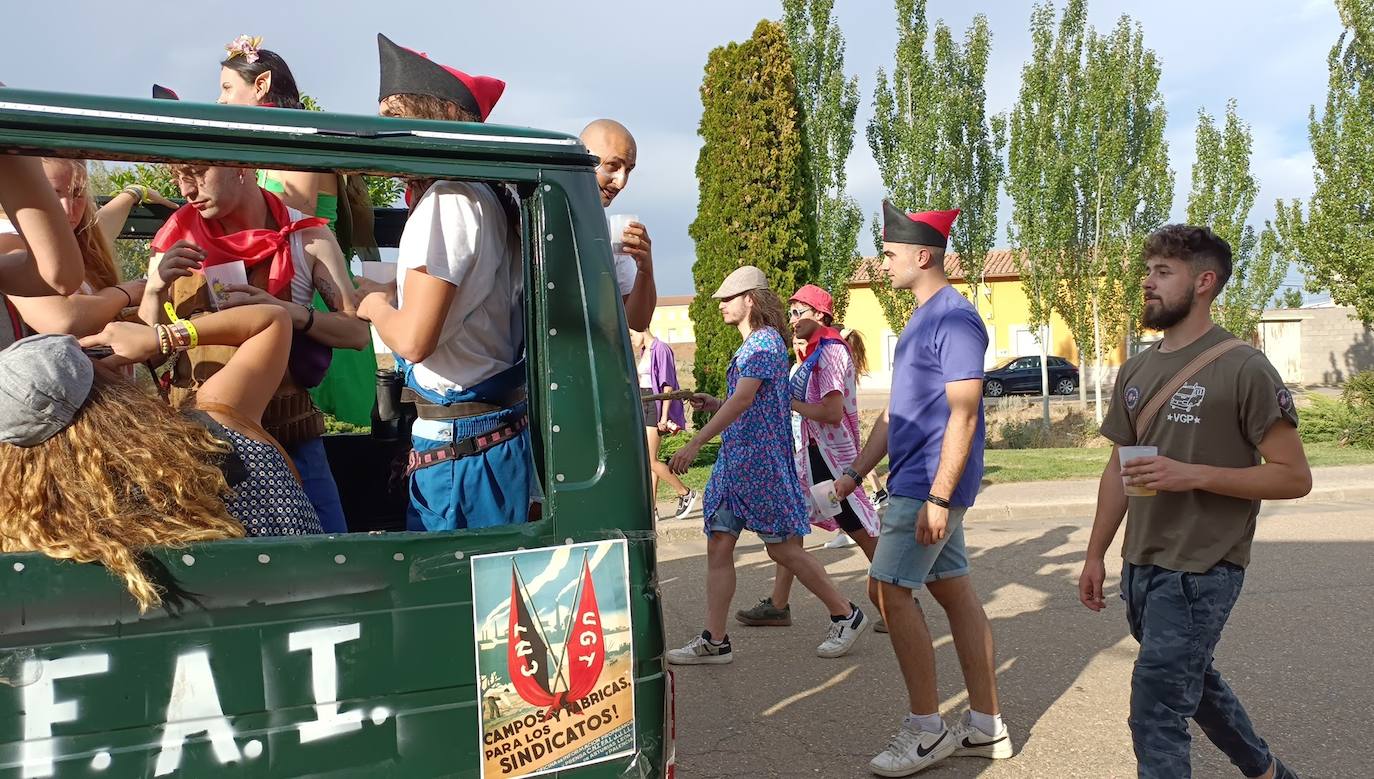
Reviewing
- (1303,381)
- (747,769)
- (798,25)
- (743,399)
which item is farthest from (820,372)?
(1303,381)

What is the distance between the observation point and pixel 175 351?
7.27 feet

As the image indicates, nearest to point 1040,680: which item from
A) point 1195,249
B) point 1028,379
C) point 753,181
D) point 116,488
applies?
point 1195,249

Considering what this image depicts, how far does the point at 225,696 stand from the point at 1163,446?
8.64 ft

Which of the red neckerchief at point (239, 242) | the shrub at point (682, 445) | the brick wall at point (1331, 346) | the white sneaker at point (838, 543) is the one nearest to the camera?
the red neckerchief at point (239, 242)

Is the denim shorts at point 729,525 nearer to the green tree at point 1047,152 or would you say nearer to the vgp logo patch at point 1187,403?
the vgp logo patch at point 1187,403

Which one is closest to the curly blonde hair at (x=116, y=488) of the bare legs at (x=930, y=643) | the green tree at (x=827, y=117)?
the bare legs at (x=930, y=643)

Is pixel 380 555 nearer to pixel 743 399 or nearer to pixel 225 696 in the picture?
pixel 225 696

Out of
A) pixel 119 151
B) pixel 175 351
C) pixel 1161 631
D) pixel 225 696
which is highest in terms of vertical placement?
pixel 119 151

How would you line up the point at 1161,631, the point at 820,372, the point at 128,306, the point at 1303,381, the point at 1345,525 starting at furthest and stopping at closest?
the point at 1303,381 < the point at 1345,525 < the point at 820,372 < the point at 1161,631 < the point at 128,306

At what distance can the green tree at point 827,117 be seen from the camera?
72.1ft

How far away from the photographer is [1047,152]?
24172mm

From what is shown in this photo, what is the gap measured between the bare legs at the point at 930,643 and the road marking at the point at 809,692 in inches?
31.9

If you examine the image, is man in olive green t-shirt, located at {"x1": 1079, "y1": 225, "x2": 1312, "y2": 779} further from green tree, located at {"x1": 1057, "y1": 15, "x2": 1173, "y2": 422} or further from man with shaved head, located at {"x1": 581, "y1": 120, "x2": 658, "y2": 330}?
green tree, located at {"x1": 1057, "y1": 15, "x2": 1173, "y2": 422}

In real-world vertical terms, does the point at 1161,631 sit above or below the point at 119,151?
below
